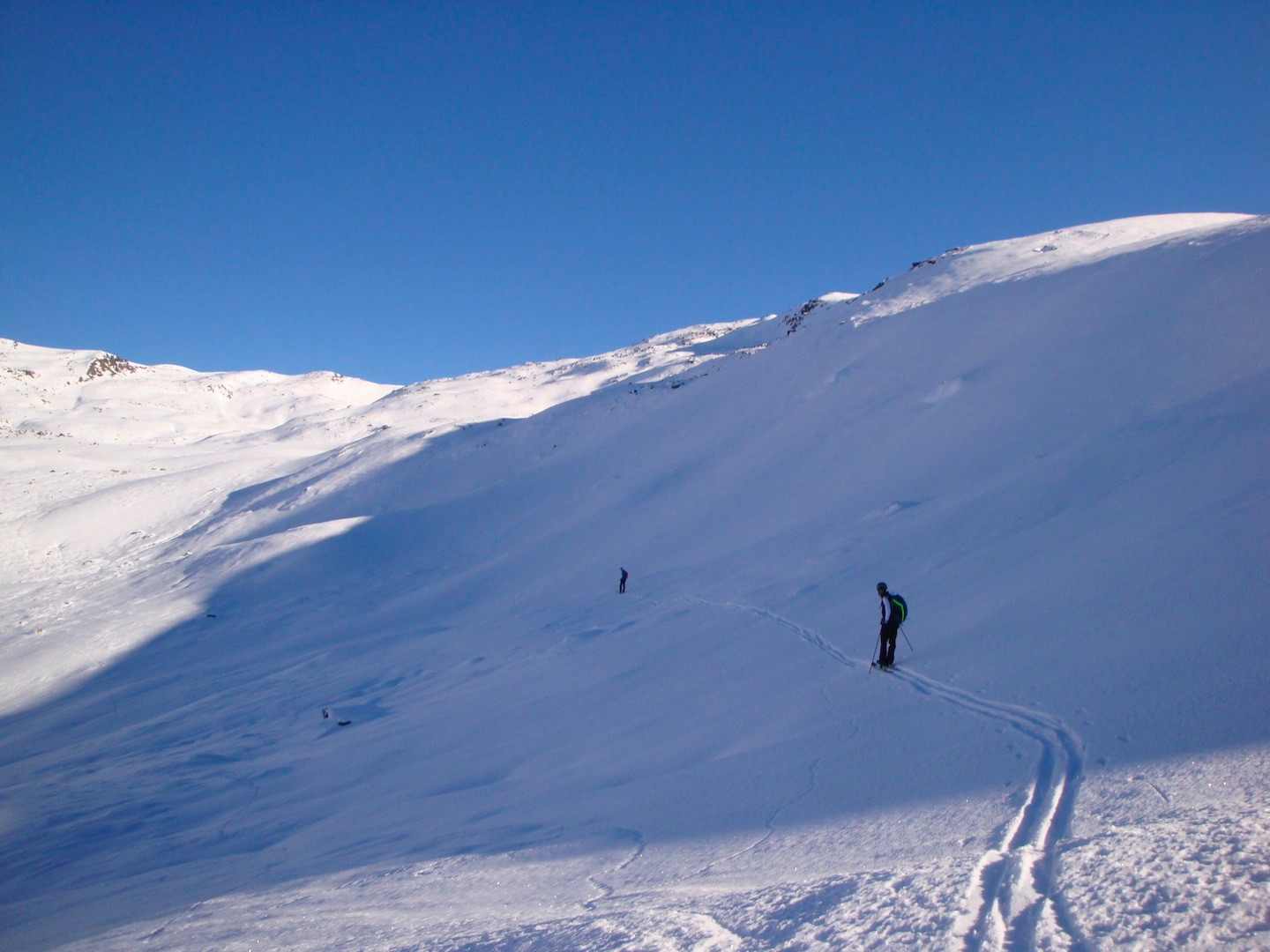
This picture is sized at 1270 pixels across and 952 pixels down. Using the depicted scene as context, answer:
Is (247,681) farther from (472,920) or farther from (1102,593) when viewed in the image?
(1102,593)

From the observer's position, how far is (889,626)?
8.91 meters

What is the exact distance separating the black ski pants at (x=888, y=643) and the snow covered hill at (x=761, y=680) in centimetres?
26

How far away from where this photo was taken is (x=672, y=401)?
35.9m

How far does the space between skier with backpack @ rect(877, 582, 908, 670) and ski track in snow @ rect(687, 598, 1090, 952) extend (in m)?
2.08

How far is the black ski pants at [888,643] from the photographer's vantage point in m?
8.90

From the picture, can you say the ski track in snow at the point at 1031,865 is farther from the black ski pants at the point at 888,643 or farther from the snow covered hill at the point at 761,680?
the black ski pants at the point at 888,643

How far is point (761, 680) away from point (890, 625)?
6.77 ft

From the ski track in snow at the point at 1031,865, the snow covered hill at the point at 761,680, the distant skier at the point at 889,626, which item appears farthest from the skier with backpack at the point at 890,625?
the ski track in snow at the point at 1031,865

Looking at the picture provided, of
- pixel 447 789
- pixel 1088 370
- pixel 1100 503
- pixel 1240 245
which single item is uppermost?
pixel 1240 245

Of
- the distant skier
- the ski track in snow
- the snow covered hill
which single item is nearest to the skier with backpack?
the distant skier

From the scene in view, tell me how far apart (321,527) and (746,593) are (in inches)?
860

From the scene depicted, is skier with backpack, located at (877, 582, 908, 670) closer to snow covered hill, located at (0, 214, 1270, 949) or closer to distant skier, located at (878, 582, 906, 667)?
distant skier, located at (878, 582, 906, 667)

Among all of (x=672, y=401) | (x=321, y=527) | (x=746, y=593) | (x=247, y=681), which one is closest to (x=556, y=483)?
(x=672, y=401)

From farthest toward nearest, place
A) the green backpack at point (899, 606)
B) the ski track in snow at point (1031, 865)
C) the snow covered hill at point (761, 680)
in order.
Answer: the green backpack at point (899, 606), the snow covered hill at point (761, 680), the ski track in snow at point (1031, 865)
